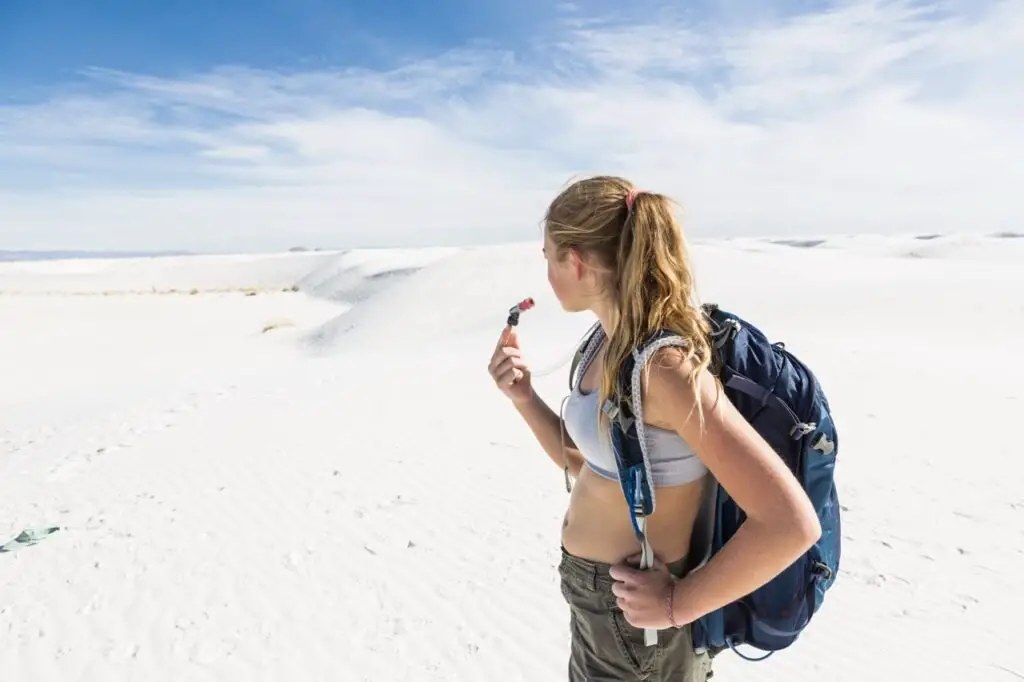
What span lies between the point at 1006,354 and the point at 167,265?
7799 cm

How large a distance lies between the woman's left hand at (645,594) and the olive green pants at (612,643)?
0.37 feet

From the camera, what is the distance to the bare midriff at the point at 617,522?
1.58 metres

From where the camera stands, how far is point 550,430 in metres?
2.21

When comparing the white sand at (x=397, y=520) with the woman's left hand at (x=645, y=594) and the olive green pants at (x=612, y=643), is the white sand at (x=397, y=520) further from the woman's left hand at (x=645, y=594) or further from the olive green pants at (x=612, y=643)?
the woman's left hand at (x=645, y=594)

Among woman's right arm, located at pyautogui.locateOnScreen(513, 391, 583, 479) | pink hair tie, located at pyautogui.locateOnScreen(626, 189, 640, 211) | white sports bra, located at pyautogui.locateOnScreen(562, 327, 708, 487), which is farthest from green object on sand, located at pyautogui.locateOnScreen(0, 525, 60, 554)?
pink hair tie, located at pyautogui.locateOnScreen(626, 189, 640, 211)

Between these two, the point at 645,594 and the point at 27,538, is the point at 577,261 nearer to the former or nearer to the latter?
the point at 645,594

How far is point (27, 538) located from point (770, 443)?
605 cm

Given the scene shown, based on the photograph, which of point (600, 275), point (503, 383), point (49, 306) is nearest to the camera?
point (600, 275)

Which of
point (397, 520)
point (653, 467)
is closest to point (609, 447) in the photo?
point (653, 467)

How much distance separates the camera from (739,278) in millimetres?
20578

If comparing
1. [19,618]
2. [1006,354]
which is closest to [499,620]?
[19,618]

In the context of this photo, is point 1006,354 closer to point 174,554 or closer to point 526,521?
point 526,521

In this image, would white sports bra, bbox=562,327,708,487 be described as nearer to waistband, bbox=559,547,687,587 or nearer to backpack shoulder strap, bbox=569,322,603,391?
backpack shoulder strap, bbox=569,322,603,391

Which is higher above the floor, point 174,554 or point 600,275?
point 600,275
